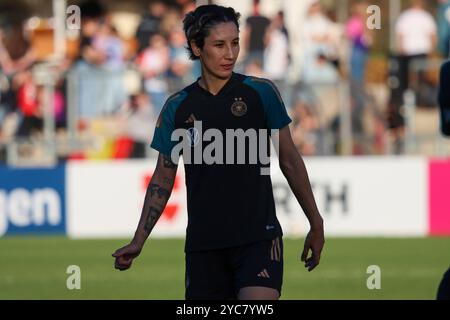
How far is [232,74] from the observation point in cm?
749

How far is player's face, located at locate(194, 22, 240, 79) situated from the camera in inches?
290

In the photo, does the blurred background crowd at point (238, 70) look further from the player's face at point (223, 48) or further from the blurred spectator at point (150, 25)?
the player's face at point (223, 48)

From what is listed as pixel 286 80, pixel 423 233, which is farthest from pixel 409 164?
pixel 286 80

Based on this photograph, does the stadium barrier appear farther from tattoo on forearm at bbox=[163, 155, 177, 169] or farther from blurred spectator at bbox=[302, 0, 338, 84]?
tattoo on forearm at bbox=[163, 155, 177, 169]

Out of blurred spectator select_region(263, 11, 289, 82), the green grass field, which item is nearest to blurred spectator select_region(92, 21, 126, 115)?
the green grass field

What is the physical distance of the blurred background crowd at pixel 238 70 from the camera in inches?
773

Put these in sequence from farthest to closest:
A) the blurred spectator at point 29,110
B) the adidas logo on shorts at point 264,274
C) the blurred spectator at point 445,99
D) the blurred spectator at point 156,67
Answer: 1. the blurred spectator at point 29,110
2. the blurred spectator at point 156,67
3. the adidas logo on shorts at point 264,274
4. the blurred spectator at point 445,99

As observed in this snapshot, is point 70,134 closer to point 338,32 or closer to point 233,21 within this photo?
point 338,32

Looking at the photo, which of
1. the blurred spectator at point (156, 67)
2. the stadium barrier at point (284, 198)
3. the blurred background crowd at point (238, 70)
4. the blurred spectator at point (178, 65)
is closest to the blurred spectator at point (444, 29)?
the blurred background crowd at point (238, 70)

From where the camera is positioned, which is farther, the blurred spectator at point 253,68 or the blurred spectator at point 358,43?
the blurred spectator at point 358,43

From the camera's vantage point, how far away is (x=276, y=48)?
2016 centimetres

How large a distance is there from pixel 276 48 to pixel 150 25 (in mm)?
2203

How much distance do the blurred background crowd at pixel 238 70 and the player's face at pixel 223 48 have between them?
1153 cm
